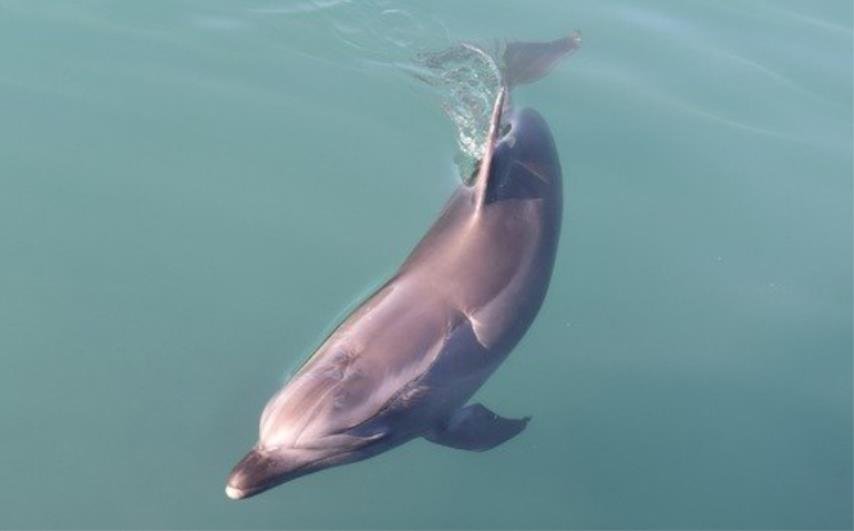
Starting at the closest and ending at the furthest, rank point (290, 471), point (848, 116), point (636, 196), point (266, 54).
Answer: point (290, 471) → point (636, 196) → point (266, 54) → point (848, 116)

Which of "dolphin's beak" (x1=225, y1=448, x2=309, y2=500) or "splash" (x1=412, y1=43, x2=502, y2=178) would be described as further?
"splash" (x1=412, y1=43, x2=502, y2=178)

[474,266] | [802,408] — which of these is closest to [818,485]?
[802,408]

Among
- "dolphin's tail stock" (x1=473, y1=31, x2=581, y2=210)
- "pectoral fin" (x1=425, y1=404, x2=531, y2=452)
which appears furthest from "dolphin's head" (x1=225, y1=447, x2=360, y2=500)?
"dolphin's tail stock" (x1=473, y1=31, x2=581, y2=210)

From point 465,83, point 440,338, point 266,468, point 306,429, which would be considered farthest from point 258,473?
point 465,83

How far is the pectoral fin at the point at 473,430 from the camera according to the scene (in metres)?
6.55

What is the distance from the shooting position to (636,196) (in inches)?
342

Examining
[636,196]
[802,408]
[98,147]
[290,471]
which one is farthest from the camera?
[636,196]

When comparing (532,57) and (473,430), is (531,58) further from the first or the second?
(473,430)

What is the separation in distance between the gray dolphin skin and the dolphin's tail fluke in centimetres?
158

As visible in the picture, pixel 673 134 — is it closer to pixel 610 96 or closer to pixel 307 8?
pixel 610 96

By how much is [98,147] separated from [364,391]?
349 cm

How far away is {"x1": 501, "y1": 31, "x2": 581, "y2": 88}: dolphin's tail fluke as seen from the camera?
9.34 m

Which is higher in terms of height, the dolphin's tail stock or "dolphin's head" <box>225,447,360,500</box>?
the dolphin's tail stock

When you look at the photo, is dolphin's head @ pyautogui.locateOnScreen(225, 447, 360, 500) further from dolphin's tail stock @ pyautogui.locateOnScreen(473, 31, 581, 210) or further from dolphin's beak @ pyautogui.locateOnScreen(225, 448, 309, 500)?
dolphin's tail stock @ pyautogui.locateOnScreen(473, 31, 581, 210)
